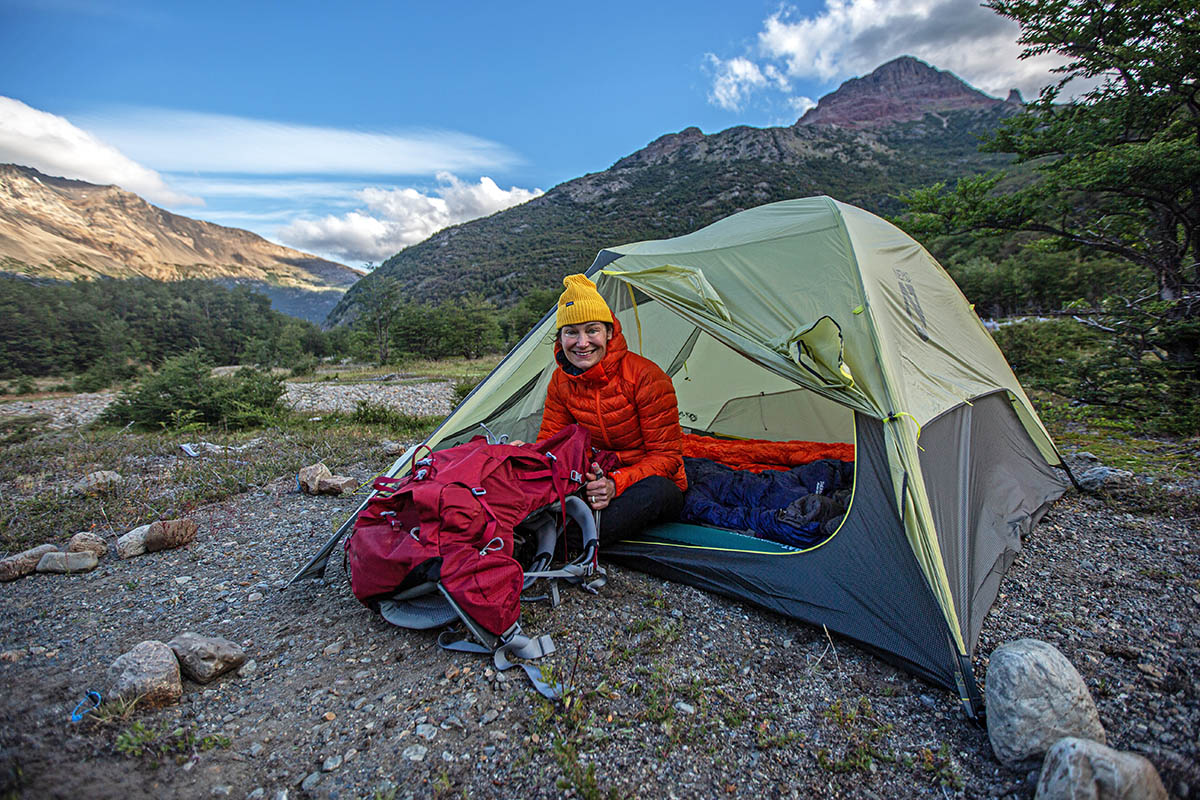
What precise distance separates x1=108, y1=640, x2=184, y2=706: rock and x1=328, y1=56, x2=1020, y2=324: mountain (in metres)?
55.7

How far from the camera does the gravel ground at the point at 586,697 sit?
1942mm

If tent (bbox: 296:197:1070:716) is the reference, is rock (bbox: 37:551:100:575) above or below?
below

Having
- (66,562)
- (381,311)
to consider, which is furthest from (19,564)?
(381,311)

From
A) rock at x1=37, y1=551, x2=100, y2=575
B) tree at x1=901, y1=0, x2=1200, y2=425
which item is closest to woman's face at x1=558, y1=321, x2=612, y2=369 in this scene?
rock at x1=37, y1=551, x2=100, y2=575

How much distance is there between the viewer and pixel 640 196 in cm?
8125

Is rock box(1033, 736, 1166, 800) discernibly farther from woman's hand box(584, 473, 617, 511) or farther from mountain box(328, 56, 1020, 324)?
mountain box(328, 56, 1020, 324)

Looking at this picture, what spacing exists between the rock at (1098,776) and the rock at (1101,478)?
404 centimetres

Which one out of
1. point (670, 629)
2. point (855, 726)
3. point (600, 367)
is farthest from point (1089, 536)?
point (600, 367)

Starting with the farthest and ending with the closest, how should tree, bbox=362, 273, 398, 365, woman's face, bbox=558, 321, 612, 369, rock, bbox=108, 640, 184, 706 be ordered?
tree, bbox=362, 273, 398, 365 < woman's face, bbox=558, 321, 612, 369 < rock, bbox=108, 640, 184, 706

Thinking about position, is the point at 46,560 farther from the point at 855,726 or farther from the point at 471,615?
the point at 855,726

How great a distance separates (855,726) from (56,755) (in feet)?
10.0

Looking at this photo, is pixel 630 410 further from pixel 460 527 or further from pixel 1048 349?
pixel 1048 349

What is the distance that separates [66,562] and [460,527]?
3441mm

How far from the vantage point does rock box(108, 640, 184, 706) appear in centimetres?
221
